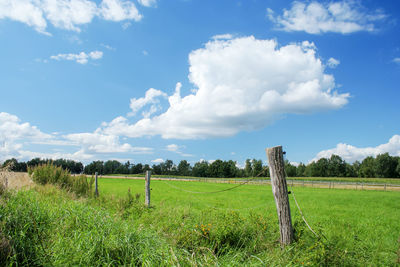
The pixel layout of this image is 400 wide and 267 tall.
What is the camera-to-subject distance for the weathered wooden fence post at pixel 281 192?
4617 millimetres

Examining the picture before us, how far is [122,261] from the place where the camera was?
143 inches

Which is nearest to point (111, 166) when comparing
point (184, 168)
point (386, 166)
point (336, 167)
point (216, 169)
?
point (184, 168)

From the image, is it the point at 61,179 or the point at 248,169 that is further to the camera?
the point at 248,169

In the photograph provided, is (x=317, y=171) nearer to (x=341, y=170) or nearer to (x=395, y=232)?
(x=341, y=170)

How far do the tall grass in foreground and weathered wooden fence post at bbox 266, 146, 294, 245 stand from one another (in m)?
8.81

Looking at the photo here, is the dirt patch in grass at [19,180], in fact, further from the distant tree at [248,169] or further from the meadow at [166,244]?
the distant tree at [248,169]

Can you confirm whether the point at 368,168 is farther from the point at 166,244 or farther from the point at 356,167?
the point at 166,244

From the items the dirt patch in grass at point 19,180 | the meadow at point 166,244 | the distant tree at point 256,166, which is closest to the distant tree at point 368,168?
the distant tree at point 256,166

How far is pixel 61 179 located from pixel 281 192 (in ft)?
34.2

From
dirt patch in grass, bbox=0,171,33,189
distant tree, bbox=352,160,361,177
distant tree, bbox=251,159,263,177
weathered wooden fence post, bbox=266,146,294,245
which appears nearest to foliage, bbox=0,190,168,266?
weathered wooden fence post, bbox=266,146,294,245

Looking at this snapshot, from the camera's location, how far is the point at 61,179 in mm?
11422

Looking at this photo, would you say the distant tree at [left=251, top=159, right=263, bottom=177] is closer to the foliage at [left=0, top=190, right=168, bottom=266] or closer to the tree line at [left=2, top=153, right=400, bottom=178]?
the tree line at [left=2, top=153, right=400, bottom=178]

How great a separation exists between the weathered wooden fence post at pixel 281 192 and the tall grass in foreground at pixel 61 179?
8812mm

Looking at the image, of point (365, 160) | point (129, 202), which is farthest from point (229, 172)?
point (129, 202)
